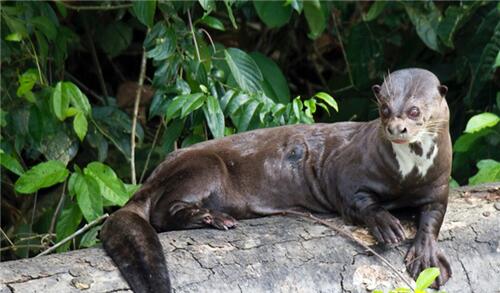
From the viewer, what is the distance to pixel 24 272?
277 centimetres

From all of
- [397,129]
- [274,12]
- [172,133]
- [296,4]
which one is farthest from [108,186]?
[274,12]

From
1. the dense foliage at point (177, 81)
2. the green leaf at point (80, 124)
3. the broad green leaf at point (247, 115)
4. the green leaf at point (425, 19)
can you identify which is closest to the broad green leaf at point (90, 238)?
the dense foliage at point (177, 81)

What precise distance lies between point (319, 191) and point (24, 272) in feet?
3.80

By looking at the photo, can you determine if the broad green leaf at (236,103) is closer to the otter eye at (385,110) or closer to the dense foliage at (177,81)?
the dense foliage at (177,81)

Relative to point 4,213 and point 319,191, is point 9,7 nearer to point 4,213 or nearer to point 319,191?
point 4,213

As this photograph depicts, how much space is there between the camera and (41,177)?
149 inches

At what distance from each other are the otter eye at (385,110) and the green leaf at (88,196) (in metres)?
1.16

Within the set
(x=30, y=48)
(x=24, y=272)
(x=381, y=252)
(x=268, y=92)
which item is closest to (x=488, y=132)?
(x=268, y=92)

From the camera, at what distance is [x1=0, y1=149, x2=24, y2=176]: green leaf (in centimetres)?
400

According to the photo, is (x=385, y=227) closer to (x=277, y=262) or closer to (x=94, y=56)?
(x=277, y=262)

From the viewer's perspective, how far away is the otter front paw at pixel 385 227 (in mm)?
3150

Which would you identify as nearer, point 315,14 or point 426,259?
point 426,259

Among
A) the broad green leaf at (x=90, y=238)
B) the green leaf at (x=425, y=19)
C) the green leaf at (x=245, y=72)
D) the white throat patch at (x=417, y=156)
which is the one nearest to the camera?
the white throat patch at (x=417, y=156)

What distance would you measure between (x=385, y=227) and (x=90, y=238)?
4.07 ft
